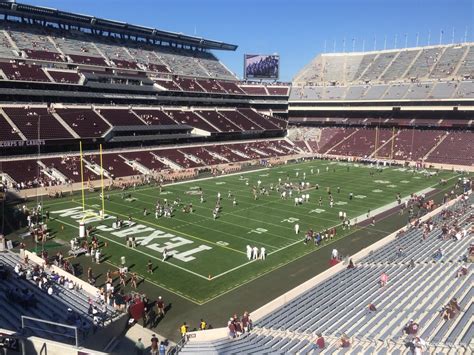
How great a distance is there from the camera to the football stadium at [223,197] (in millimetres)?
14672

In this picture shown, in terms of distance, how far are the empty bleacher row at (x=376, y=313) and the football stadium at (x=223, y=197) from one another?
86 mm

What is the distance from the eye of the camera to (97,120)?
51875 mm

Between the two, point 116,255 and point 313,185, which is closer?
point 116,255

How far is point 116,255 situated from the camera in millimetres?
23156

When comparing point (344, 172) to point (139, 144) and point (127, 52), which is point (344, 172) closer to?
point (139, 144)

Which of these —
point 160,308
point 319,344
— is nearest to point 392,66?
point 160,308

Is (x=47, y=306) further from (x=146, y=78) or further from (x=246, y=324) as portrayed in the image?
(x=146, y=78)

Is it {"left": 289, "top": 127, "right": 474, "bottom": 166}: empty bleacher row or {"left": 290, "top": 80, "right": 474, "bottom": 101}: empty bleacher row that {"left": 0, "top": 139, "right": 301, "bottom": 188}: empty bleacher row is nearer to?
{"left": 289, "top": 127, "right": 474, "bottom": 166}: empty bleacher row

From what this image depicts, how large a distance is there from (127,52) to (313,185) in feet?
143

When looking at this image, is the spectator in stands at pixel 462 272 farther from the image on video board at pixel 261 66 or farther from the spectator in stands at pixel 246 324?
the image on video board at pixel 261 66

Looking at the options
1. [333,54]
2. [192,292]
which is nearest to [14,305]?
[192,292]

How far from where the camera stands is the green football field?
21.3m

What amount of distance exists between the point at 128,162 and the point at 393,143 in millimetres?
42786

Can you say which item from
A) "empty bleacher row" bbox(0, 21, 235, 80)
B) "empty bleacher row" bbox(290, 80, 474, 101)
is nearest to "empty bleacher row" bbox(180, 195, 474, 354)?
"empty bleacher row" bbox(0, 21, 235, 80)
